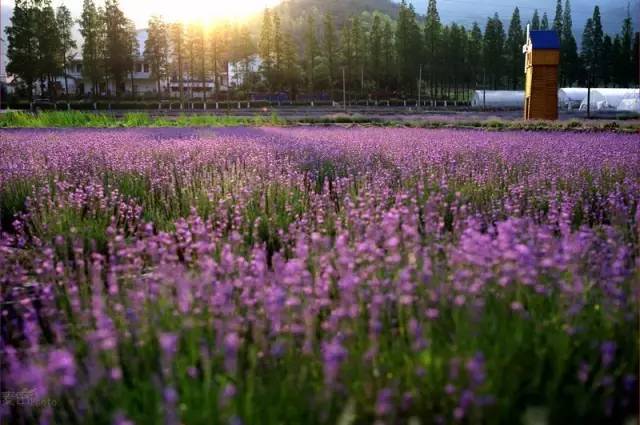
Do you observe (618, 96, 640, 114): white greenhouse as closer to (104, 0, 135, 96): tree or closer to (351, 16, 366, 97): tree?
(351, 16, 366, 97): tree

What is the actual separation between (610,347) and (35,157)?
7.82m

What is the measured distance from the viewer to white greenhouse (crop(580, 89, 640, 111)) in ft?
187

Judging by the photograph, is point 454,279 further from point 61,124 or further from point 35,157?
point 61,124

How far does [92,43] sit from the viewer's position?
224 feet

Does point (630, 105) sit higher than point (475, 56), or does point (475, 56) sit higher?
point (475, 56)

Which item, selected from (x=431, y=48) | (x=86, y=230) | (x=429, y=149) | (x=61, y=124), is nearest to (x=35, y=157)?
(x=86, y=230)

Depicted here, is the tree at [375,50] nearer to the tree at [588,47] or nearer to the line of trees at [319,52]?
the line of trees at [319,52]

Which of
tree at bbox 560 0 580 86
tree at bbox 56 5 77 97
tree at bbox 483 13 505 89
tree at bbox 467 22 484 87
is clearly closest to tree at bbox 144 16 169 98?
tree at bbox 56 5 77 97

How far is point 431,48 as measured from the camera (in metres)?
81.7

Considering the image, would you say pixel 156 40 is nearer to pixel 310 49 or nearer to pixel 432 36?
pixel 310 49

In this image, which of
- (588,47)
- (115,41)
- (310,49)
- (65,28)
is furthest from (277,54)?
(588,47)

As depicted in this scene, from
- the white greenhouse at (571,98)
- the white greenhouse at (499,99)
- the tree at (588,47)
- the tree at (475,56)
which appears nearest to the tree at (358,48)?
the tree at (475,56)

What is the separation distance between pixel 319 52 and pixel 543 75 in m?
62.4

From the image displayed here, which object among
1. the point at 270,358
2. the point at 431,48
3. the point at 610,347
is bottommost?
the point at 270,358
